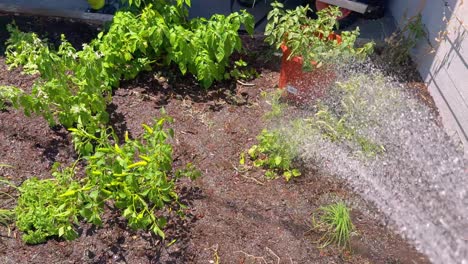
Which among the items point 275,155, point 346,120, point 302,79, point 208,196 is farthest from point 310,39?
point 208,196

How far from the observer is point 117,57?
10.6 ft

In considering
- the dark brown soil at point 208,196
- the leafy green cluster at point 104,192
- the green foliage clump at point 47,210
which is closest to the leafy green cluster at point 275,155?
the dark brown soil at point 208,196

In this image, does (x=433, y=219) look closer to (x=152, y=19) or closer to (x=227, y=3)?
(x=152, y=19)

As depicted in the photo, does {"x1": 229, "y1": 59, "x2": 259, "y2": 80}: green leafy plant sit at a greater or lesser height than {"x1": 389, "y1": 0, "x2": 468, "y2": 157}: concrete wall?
lesser

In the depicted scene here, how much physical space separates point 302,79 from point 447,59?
3.84ft

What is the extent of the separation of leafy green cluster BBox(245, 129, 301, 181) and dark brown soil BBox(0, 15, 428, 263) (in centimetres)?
6

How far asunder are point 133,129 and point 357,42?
7.30ft

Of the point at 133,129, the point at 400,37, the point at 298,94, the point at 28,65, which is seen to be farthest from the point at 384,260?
the point at 28,65

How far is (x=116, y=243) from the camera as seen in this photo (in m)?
Result: 2.52

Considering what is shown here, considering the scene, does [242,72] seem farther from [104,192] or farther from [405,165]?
[104,192]

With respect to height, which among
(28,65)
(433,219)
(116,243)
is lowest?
(116,243)

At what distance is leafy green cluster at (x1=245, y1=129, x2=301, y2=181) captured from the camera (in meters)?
2.91

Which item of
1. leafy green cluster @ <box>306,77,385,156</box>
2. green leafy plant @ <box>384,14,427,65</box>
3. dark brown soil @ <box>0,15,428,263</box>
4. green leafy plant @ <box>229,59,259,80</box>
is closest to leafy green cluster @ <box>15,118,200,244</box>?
dark brown soil @ <box>0,15,428,263</box>

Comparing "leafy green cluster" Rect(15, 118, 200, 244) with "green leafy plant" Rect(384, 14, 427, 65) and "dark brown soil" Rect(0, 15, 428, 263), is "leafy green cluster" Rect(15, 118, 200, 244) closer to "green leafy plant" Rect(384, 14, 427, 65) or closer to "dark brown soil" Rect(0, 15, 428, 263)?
"dark brown soil" Rect(0, 15, 428, 263)
